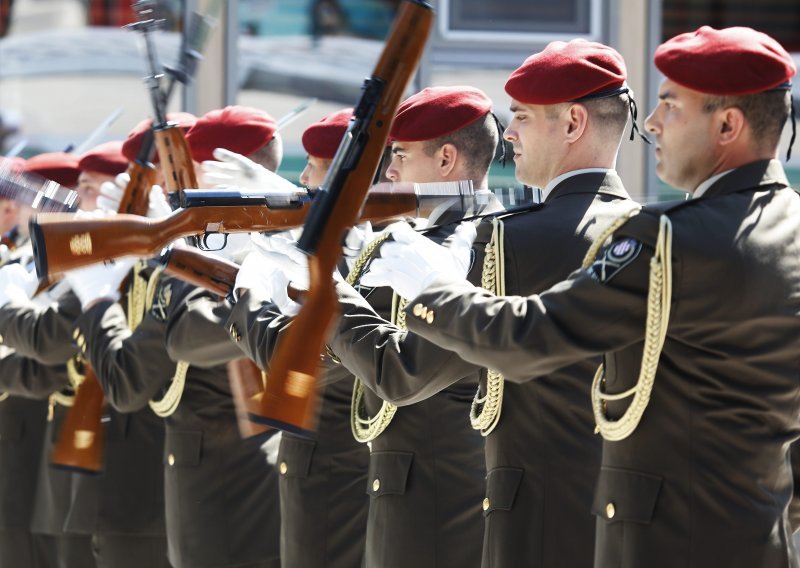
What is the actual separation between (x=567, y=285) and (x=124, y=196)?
264 cm

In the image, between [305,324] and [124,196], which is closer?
[305,324]

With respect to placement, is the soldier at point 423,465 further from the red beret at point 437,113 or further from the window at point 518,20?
the window at point 518,20

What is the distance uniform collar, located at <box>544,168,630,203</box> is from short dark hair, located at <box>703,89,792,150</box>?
500mm

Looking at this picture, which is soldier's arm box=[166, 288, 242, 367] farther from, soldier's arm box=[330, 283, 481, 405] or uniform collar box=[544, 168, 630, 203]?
uniform collar box=[544, 168, 630, 203]

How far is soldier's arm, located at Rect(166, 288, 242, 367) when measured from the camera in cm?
418

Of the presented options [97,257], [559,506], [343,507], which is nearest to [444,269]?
[559,506]

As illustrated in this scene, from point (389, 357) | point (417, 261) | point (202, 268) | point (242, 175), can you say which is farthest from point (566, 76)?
point (202, 268)

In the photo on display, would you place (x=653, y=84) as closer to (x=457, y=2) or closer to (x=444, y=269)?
(x=457, y=2)

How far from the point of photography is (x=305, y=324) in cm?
281

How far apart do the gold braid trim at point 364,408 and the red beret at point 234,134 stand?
4.05 feet

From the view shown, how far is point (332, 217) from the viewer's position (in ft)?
9.39

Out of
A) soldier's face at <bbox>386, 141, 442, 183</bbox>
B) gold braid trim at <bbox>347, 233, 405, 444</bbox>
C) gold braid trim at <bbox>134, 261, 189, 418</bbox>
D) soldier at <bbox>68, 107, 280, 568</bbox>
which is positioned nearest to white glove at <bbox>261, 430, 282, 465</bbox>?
soldier at <bbox>68, 107, 280, 568</bbox>

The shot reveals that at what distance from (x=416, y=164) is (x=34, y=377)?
2.47 m

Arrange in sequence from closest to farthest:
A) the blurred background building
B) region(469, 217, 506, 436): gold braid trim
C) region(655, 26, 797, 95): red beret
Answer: region(655, 26, 797, 95): red beret → region(469, 217, 506, 436): gold braid trim → the blurred background building
